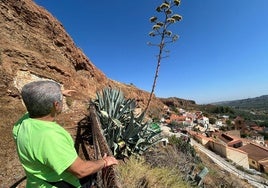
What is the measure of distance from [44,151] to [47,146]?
5cm

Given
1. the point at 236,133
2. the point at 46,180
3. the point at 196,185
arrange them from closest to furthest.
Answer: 1. the point at 46,180
2. the point at 196,185
3. the point at 236,133

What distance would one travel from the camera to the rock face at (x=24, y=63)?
189 inches

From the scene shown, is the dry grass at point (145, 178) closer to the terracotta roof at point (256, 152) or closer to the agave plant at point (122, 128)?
the agave plant at point (122, 128)

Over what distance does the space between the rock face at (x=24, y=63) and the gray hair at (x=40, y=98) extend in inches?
107

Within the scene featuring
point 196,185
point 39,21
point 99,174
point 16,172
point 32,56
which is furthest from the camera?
point 39,21

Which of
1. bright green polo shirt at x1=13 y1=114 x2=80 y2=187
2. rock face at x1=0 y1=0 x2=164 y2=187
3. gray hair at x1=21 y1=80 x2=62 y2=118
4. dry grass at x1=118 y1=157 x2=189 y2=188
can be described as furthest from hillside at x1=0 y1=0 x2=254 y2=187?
gray hair at x1=21 y1=80 x2=62 y2=118

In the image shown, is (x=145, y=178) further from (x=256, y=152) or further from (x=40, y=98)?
(x=256, y=152)

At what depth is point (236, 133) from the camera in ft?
209

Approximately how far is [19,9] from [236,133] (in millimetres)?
66118

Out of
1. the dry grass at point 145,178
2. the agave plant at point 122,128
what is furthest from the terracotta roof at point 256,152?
the dry grass at point 145,178

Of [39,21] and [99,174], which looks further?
[39,21]

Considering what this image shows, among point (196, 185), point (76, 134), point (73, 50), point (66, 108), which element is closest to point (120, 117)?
point (76, 134)

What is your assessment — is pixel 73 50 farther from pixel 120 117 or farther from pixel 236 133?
pixel 236 133

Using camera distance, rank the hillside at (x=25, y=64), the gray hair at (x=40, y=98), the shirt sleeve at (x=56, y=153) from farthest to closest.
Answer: the hillside at (x=25, y=64) → the gray hair at (x=40, y=98) → the shirt sleeve at (x=56, y=153)
